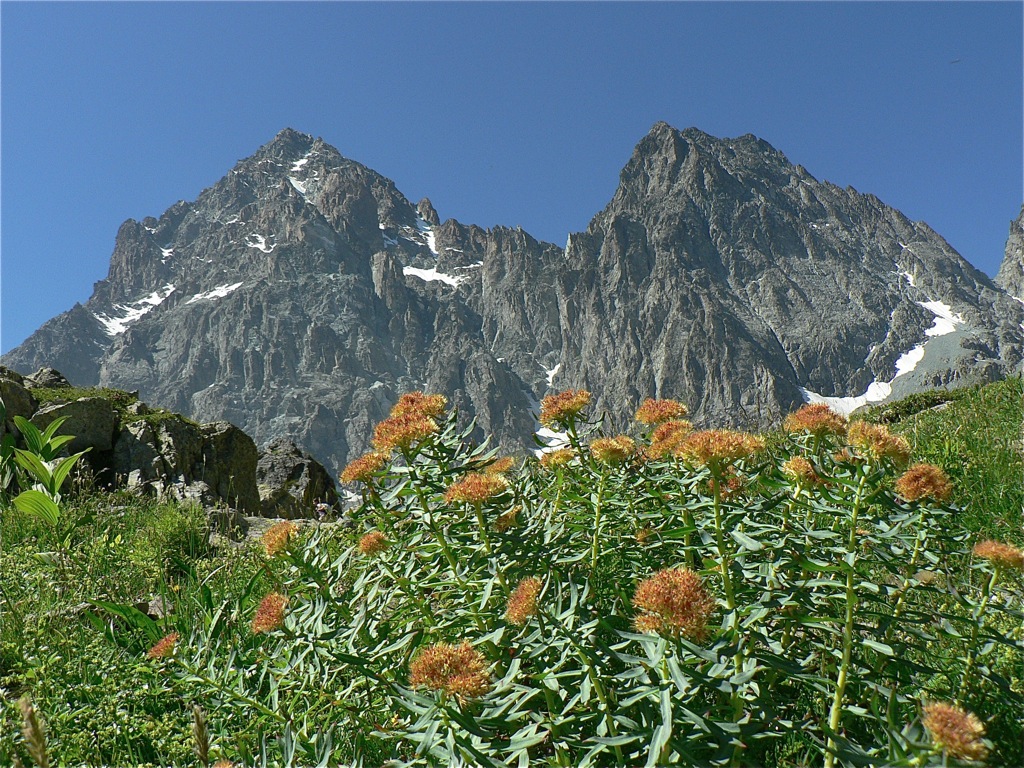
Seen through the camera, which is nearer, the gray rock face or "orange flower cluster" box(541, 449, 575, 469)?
"orange flower cluster" box(541, 449, 575, 469)

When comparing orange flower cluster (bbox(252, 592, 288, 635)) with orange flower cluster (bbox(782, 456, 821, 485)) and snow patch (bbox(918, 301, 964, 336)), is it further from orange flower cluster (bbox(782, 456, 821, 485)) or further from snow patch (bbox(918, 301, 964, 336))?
snow patch (bbox(918, 301, 964, 336))

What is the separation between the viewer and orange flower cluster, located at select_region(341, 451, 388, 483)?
238 cm

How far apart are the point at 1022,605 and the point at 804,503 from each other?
47.5 inches

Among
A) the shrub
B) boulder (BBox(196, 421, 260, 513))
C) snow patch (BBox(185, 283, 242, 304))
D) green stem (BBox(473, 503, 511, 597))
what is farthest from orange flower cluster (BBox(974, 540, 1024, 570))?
snow patch (BBox(185, 283, 242, 304))

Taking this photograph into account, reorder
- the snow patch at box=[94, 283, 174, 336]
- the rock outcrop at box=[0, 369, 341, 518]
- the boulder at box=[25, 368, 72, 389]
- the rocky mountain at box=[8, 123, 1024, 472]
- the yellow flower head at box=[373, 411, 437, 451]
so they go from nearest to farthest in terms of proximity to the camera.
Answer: the yellow flower head at box=[373, 411, 437, 451]
the rock outcrop at box=[0, 369, 341, 518]
the boulder at box=[25, 368, 72, 389]
the rocky mountain at box=[8, 123, 1024, 472]
the snow patch at box=[94, 283, 174, 336]

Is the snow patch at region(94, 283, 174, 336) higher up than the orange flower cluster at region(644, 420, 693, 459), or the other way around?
the snow patch at region(94, 283, 174, 336)

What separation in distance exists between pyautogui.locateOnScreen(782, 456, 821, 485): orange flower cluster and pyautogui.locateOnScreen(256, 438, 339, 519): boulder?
10770 millimetres

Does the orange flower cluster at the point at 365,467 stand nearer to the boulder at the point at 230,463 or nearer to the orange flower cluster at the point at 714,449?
the orange flower cluster at the point at 714,449

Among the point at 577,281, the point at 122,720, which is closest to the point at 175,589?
the point at 122,720

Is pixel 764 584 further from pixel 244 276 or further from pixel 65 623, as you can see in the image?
pixel 244 276

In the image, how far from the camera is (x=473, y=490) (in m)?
1.94

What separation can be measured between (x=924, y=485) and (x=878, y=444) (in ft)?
0.63

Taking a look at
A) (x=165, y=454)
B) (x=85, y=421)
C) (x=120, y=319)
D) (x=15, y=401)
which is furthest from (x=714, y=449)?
(x=120, y=319)

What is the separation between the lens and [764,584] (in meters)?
1.82
